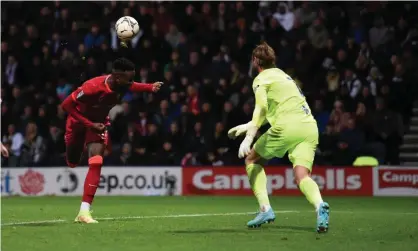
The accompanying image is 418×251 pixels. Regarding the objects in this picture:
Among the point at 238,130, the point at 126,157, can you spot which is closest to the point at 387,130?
the point at 126,157

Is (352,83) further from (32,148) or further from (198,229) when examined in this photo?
(198,229)

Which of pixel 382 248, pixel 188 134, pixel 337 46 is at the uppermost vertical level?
pixel 337 46

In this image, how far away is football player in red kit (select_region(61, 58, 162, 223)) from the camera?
1309 centimetres

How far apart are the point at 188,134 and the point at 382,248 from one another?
1309 cm

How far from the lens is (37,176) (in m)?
22.2

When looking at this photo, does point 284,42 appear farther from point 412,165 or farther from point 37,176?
point 37,176

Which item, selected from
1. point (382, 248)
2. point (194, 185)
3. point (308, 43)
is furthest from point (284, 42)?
point (382, 248)

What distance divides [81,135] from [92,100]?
2.31 ft

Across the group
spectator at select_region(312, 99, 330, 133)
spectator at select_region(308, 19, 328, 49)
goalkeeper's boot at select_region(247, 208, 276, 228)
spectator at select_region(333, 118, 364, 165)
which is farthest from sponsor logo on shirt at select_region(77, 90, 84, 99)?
spectator at select_region(308, 19, 328, 49)

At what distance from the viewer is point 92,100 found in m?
13.3

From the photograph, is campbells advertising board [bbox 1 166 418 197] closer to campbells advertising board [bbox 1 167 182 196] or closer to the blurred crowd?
campbells advertising board [bbox 1 167 182 196]

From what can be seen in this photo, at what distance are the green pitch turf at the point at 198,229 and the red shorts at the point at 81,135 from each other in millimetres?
1099

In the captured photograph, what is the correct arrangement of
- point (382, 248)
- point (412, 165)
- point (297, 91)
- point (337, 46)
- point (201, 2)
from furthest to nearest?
point (201, 2), point (337, 46), point (412, 165), point (297, 91), point (382, 248)

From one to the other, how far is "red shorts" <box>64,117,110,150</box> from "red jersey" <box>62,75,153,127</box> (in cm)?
15
